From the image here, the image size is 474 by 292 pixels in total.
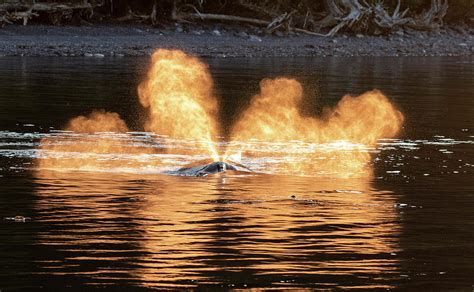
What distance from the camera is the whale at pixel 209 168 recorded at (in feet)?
68.3

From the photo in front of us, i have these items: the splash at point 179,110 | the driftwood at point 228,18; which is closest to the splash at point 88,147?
the splash at point 179,110

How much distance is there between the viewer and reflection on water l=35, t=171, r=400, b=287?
13492 millimetres

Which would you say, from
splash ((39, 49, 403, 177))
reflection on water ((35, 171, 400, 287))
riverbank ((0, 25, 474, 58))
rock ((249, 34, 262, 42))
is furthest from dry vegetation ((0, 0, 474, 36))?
reflection on water ((35, 171, 400, 287))

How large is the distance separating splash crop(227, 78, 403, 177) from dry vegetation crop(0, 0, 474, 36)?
20.2 meters

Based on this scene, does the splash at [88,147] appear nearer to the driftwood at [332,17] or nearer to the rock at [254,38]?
the rock at [254,38]

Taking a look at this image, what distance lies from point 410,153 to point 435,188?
4813 mm

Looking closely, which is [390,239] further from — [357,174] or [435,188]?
[357,174]

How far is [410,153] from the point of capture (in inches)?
971

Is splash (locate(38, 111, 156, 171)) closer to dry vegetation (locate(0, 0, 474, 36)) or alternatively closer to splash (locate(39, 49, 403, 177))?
splash (locate(39, 49, 403, 177))

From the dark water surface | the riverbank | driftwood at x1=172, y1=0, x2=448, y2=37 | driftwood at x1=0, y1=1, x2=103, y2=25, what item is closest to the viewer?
the dark water surface

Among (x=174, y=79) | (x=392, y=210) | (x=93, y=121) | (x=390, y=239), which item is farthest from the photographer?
(x=174, y=79)

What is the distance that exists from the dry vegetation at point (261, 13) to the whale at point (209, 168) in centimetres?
3727

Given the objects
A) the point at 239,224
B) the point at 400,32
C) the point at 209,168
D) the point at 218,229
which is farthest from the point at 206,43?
the point at 218,229

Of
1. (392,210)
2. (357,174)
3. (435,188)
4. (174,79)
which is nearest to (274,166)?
(357,174)
